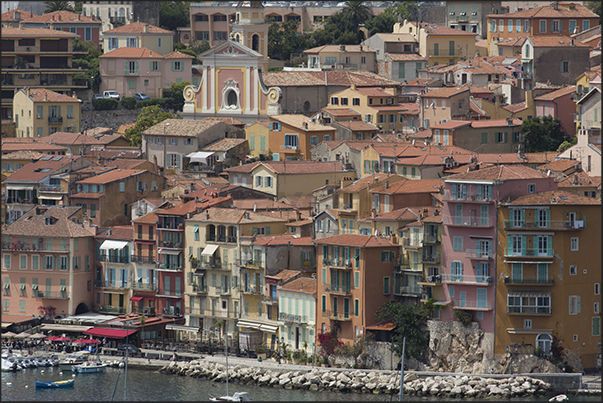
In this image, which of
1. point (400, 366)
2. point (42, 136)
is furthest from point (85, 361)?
point (42, 136)

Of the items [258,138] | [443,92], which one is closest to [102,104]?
[258,138]

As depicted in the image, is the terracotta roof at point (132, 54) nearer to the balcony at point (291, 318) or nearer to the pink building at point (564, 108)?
the pink building at point (564, 108)

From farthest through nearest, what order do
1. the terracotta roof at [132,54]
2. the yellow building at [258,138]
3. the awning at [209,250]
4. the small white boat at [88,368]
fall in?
the terracotta roof at [132,54] → the yellow building at [258,138] → the awning at [209,250] → the small white boat at [88,368]

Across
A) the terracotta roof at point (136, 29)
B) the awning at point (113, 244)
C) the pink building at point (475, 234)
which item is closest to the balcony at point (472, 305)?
the pink building at point (475, 234)

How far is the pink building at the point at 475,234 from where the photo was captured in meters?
66.8

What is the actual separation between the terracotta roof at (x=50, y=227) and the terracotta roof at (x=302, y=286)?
1307cm

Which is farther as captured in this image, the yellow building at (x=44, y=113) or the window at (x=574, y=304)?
the yellow building at (x=44, y=113)

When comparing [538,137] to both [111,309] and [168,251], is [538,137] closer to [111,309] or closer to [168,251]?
[168,251]

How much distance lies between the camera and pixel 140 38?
121 meters

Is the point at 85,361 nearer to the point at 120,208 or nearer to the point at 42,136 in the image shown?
the point at 120,208

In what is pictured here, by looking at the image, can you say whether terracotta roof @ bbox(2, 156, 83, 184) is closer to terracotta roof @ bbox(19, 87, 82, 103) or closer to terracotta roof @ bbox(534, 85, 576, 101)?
terracotta roof @ bbox(19, 87, 82, 103)

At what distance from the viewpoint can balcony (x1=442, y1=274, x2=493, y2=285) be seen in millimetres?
66750

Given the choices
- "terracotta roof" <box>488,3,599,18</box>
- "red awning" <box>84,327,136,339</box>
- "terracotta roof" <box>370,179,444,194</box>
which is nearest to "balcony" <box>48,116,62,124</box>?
"terracotta roof" <box>488,3,599,18</box>

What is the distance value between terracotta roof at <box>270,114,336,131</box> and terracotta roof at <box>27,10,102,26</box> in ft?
105
